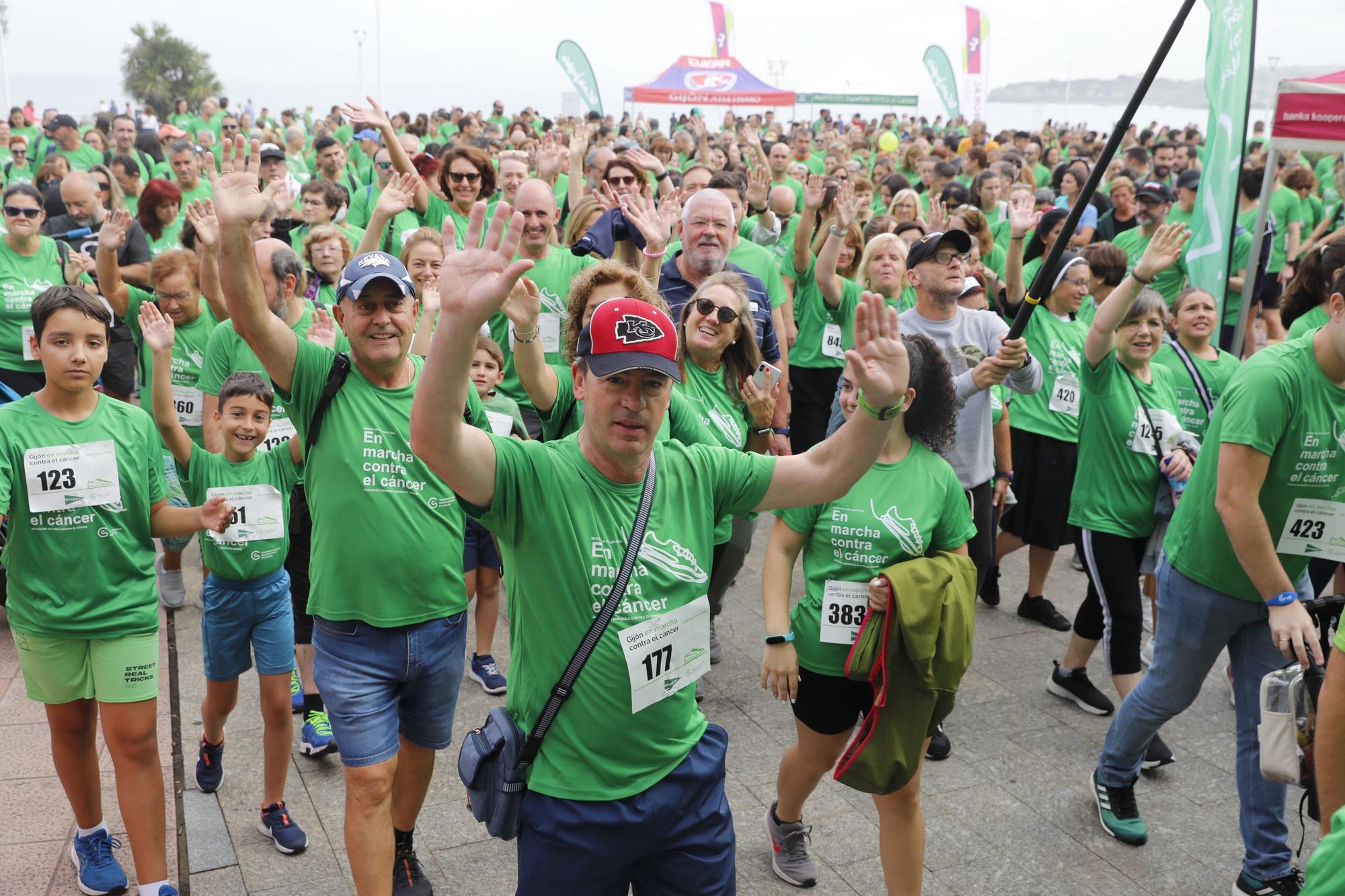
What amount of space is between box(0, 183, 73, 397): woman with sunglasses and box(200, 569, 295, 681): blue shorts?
3.29 metres

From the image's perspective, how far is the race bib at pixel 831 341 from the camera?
6953 millimetres

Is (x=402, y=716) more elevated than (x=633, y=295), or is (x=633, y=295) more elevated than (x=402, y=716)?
(x=633, y=295)

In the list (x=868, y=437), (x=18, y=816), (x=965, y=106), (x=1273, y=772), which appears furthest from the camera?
(x=965, y=106)

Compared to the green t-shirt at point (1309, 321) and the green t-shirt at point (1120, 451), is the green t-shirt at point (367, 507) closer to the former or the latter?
the green t-shirt at point (1120, 451)

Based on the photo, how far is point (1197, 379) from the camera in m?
5.11

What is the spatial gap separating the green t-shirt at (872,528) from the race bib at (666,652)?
3.15ft

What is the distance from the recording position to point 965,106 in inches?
1261

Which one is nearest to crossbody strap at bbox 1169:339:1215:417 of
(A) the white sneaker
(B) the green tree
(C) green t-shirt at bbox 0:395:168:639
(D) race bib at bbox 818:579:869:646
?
(D) race bib at bbox 818:579:869:646

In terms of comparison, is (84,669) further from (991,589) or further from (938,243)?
(991,589)

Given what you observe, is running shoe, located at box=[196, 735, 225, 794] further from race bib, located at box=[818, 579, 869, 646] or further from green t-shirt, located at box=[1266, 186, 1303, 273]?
green t-shirt, located at box=[1266, 186, 1303, 273]

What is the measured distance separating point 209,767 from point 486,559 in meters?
1.48

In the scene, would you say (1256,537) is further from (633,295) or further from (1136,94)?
(633,295)

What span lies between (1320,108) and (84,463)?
23.3 feet

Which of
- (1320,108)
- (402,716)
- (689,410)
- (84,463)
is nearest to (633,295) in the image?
(689,410)
